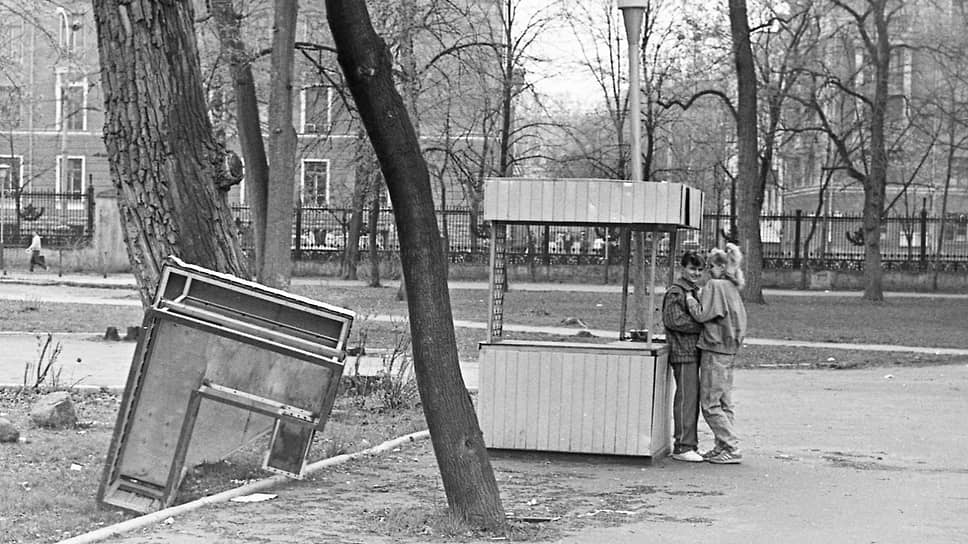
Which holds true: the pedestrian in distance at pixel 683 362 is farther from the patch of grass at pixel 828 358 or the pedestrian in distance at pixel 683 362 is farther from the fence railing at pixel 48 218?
the fence railing at pixel 48 218

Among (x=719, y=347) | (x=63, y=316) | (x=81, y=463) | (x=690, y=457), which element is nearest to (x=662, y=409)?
(x=690, y=457)

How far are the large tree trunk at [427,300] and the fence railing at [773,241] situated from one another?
121 ft

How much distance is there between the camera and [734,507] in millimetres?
9117

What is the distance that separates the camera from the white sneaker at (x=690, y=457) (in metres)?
11.2

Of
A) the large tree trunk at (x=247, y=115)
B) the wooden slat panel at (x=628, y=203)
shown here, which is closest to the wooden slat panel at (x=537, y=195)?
the wooden slat panel at (x=628, y=203)

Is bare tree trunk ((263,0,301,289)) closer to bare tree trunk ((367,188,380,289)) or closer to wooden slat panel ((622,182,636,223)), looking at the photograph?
wooden slat panel ((622,182,636,223))

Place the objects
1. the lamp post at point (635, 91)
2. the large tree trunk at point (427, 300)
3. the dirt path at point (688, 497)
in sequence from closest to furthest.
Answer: the large tree trunk at point (427, 300)
the dirt path at point (688, 497)
the lamp post at point (635, 91)

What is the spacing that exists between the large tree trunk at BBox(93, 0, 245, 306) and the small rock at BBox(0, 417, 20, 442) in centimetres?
148

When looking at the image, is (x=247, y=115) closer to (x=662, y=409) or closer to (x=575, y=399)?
(x=575, y=399)

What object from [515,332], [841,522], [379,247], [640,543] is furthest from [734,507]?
[379,247]

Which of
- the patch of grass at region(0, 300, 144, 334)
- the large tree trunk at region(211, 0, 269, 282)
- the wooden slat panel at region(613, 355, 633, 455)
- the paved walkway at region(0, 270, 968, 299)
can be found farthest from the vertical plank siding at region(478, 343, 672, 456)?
the paved walkway at region(0, 270, 968, 299)

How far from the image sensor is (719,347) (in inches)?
447

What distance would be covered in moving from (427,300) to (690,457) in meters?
4.10

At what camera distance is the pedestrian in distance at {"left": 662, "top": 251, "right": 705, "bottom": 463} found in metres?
11.3
